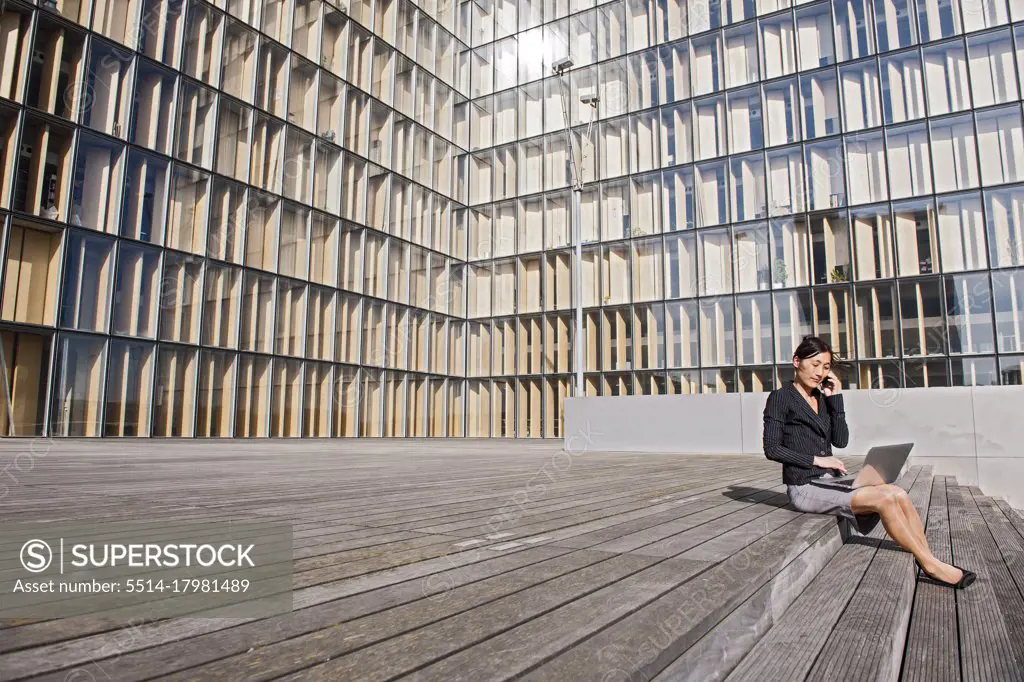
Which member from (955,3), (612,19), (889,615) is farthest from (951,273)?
(889,615)

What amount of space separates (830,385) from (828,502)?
758 mm

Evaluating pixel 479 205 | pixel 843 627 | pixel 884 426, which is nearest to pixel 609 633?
pixel 843 627

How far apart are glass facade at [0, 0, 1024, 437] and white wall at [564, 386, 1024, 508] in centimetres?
1060

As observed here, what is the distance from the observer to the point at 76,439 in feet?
60.7

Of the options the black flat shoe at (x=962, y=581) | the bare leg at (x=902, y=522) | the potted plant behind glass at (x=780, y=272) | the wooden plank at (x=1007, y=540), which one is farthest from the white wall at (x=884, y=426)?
the potted plant behind glass at (x=780, y=272)

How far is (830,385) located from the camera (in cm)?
423

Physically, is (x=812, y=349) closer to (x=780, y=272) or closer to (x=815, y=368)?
(x=815, y=368)

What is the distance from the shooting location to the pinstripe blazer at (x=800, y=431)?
165 inches

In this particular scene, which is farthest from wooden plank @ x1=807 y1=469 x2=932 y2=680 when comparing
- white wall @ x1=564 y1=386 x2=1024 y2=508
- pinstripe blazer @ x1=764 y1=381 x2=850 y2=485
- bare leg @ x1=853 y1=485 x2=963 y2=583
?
white wall @ x1=564 y1=386 x2=1024 y2=508

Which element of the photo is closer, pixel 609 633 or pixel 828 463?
pixel 609 633

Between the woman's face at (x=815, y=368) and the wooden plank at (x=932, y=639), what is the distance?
3.93 ft

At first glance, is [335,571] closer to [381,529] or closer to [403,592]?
[403,592]

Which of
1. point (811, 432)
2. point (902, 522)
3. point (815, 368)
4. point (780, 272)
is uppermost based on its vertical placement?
point (780, 272)

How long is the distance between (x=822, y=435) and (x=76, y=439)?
2014 centimetres
